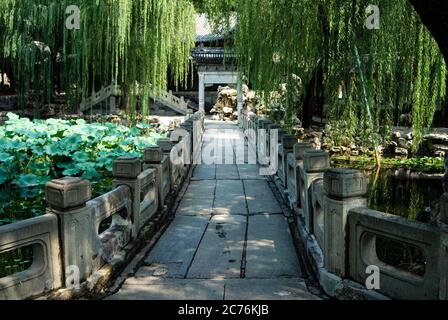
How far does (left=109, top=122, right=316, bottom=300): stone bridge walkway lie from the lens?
3268 millimetres

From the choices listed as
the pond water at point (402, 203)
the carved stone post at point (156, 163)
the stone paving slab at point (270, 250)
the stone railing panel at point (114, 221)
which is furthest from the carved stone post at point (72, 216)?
the pond water at point (402, 203)

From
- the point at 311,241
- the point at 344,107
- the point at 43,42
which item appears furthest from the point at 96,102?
the point at 311,241

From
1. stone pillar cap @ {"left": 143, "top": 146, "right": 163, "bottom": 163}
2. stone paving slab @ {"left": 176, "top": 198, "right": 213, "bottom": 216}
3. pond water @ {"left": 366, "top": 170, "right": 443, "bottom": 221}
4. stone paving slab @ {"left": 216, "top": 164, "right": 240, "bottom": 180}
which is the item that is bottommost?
pond water @ {"left": 366, "top": 170, "right": 443, "bottom": 221}

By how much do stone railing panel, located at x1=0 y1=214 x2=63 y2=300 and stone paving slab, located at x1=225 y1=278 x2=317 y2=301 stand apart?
1.18 m

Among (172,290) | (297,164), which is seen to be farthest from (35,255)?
(297,164)

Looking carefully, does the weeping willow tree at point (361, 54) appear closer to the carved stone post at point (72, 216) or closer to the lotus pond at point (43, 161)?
the lotus pond at point (43, 161)

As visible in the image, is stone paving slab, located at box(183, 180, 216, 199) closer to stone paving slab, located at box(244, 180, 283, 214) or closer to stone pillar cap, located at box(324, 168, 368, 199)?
stone paving slab, located at box(244, 180, 283, 214)

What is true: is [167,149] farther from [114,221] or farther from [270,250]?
[270,250]

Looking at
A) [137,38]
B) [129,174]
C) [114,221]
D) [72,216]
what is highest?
[137,38]

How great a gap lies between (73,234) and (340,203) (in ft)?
6.08

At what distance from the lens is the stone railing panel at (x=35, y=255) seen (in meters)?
2.52

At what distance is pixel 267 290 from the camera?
10.7 feet

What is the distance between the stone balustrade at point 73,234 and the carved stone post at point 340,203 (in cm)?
173

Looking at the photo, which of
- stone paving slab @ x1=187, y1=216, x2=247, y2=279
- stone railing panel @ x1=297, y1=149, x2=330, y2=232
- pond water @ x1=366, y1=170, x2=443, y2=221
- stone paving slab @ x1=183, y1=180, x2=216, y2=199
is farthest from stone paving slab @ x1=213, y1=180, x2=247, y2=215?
pond water @ x1=366, y1=170, x2=443, y2=221
